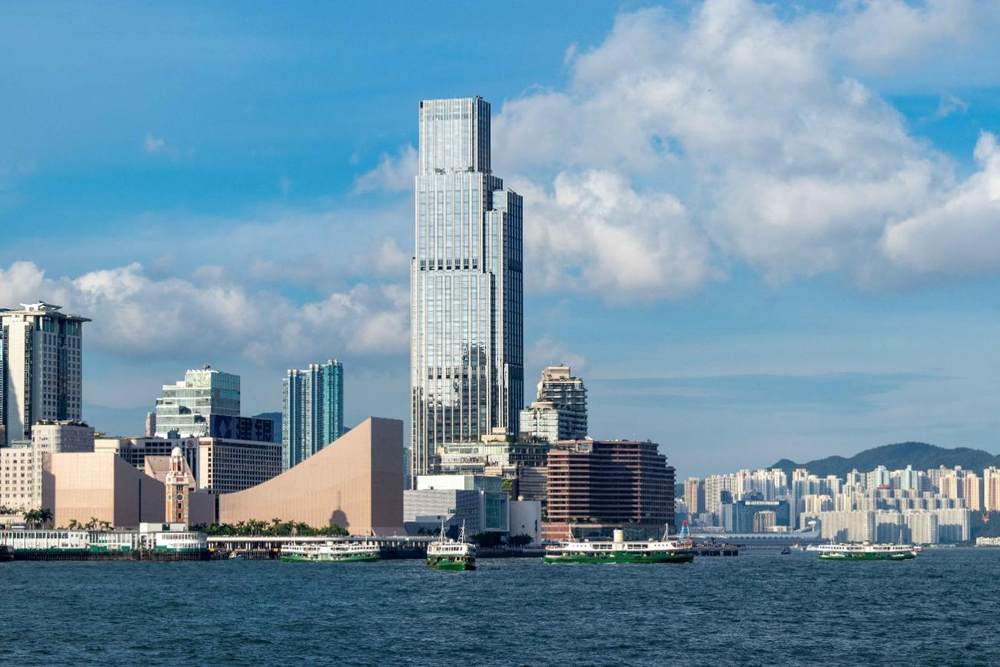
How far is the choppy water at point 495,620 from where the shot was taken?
64.8 metres

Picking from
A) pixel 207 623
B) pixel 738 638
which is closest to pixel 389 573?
Result: pixel 207 623

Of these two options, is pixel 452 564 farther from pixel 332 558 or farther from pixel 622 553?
pixel 332 558

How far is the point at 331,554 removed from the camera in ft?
579

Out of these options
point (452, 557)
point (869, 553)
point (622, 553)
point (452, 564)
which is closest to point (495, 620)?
point (452, 564)

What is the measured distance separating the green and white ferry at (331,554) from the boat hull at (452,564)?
105ft

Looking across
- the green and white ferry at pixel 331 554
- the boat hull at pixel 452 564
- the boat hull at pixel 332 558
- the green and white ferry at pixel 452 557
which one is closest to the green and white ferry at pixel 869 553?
the green and white ferry at pixel 331 554

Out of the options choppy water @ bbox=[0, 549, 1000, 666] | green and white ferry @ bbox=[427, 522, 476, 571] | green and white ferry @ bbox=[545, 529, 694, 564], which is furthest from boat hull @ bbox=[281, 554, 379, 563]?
choppy water @ bbox=[0, 549, 1000, 666]

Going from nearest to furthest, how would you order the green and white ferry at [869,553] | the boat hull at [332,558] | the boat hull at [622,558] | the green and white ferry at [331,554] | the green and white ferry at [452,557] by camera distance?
the green and white ferry at [452,557] < the boat hull at [622,558] < the boat hull at [332,558] < the green and white ferry at [331,554] < the green and white ferry at [869,553]

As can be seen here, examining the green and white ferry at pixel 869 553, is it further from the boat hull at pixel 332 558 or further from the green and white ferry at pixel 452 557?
the green and white ferry at pixel 452 557

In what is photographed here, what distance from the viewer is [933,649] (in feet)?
220

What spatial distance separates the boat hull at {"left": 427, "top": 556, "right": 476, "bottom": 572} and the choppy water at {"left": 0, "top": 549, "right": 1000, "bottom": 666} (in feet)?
44.8

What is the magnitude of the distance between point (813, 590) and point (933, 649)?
4308cm

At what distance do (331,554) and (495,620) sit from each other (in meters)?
98.4

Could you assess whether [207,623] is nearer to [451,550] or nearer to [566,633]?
[566,633]
